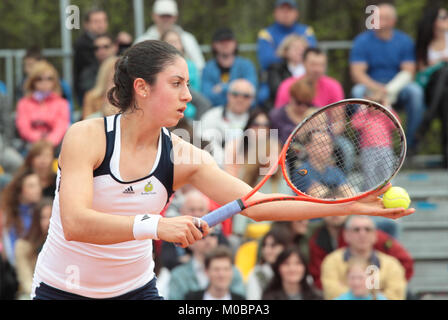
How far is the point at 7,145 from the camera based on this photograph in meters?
8.81

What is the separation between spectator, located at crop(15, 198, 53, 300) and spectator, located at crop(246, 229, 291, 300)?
2081 millimetres

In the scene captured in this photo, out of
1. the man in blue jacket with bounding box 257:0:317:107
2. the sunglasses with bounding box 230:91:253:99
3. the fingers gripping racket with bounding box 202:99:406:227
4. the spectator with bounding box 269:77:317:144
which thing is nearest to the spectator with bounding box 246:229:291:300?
the fingers gripping racket with bounding box 202:99:406:227

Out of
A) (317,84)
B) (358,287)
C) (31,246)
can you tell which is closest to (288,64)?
(317,84)

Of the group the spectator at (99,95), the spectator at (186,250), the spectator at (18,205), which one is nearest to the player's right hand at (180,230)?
the spectator at (186,250)

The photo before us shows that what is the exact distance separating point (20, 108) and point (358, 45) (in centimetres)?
411

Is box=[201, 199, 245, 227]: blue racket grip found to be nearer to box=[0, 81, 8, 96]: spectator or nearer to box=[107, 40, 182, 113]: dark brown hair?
box=[107, 40, 182, 113]: dark brown hair

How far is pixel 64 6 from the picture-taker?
9.88 m

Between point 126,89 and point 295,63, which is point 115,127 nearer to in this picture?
point 126,89

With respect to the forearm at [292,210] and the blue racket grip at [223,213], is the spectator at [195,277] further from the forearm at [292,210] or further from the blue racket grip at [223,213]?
the blue racket grip at [223,213]

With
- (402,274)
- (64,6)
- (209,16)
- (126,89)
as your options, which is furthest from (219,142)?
(209,16)

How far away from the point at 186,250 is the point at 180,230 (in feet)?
12.4

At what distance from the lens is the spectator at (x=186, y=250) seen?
269 inches

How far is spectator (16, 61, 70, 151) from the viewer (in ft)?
28.6

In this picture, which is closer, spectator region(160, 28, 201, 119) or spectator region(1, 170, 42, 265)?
spectator region(1, 170, 42, 265)
